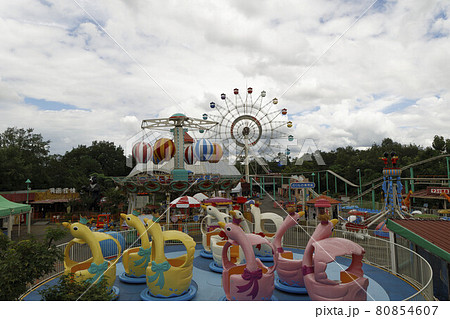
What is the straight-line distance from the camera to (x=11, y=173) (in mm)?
28797

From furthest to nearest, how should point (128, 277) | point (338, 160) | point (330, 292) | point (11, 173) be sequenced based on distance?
point (338, 160), point (11, 173), point (128, 277), point (330, 292)

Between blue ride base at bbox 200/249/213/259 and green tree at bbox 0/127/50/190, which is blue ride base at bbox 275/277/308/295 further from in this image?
green tree at bbox 0/127/50/190

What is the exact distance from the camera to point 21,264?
19.1 feet

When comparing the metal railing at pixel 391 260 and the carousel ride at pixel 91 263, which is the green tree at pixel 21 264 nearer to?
the carousel ride at pixel 91 263

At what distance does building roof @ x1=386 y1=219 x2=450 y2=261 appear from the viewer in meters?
6.68

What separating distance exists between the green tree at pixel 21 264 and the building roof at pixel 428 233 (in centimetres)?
853

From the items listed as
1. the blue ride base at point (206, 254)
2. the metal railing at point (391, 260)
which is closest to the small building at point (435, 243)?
the metal railing at point (391, 260)

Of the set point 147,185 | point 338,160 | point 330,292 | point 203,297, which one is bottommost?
point 203,297

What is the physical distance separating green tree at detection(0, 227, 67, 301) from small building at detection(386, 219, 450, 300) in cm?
856

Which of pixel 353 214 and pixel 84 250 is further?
pixel 353 214

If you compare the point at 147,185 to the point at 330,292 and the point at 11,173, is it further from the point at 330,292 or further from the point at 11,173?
the point at 11,173

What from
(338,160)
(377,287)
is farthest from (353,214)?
(338,160)

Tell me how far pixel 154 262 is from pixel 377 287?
6.45 m

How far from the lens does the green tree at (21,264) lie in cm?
546
